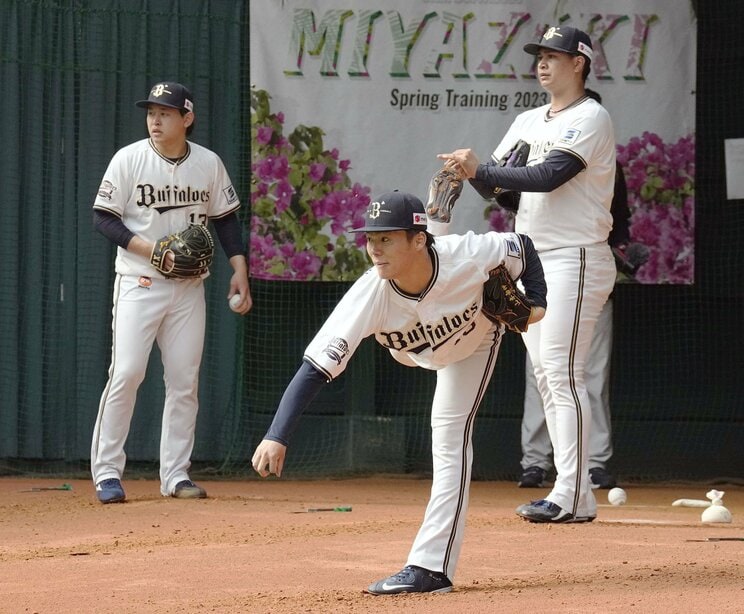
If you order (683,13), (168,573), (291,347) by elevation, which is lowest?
(168,573)

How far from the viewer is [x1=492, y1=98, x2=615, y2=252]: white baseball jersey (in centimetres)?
612

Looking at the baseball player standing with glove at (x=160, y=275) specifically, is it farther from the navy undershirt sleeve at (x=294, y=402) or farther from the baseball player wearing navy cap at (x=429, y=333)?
the navy undershirt sleeve at (x=294, y=402)

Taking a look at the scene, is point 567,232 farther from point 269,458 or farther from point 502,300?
point 269,458

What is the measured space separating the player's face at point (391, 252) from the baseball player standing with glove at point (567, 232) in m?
1.56

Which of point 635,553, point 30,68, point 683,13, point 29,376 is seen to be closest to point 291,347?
point 29,376

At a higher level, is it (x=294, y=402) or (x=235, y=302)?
(x=235, y=302)

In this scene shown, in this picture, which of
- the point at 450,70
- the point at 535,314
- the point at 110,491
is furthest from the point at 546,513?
the point at 450,70

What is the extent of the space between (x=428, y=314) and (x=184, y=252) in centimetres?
272

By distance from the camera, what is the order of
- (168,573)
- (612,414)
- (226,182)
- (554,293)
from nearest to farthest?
(168,573) < (554,293) < (226,182) < (612,414)

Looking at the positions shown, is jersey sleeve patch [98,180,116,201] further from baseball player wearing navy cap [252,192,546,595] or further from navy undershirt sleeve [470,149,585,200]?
baseball player wearing navy cap [252,192,546,595]

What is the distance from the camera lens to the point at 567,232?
6164mm

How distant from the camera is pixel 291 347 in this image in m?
9.09

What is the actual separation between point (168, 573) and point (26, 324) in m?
4.05

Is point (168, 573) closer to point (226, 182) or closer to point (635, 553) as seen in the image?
point (635, 553)
